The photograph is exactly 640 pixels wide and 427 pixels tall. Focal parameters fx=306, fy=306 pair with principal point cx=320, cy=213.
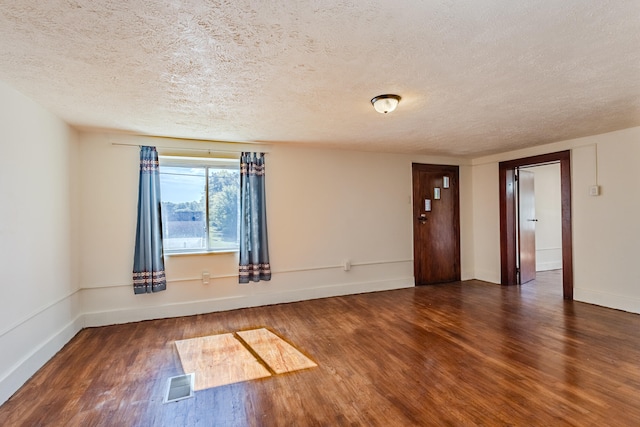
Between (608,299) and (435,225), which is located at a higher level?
(435,225)

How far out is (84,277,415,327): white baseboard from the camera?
3.68 meters

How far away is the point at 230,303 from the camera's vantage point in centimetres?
421

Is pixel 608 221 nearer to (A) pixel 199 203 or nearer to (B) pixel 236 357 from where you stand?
(B) pixel 236 357

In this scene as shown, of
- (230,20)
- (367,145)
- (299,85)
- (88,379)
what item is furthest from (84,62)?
(367,145)

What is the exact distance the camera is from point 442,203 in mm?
5617

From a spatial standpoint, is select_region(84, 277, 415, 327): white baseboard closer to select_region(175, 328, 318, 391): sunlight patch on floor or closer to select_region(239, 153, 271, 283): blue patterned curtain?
select_region(239, 153, 271, 283): blue patterned curtain

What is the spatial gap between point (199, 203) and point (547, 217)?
6889mm

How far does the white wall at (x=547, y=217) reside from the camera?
253 inches

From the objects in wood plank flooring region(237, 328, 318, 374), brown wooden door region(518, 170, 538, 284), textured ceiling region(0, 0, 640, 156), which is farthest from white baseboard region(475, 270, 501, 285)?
wood plank flooring region(237, 328, 318, 374)

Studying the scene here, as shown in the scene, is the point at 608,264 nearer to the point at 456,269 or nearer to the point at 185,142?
the point at 456,269

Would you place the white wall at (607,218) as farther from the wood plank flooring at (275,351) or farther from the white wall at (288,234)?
the wood plank flooring at (275,351)

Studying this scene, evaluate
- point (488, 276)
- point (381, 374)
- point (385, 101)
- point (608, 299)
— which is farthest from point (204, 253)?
point (608, 299)

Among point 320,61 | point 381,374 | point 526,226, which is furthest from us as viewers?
point 526,226

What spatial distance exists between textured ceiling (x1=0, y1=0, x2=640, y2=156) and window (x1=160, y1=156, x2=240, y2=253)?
77cm
